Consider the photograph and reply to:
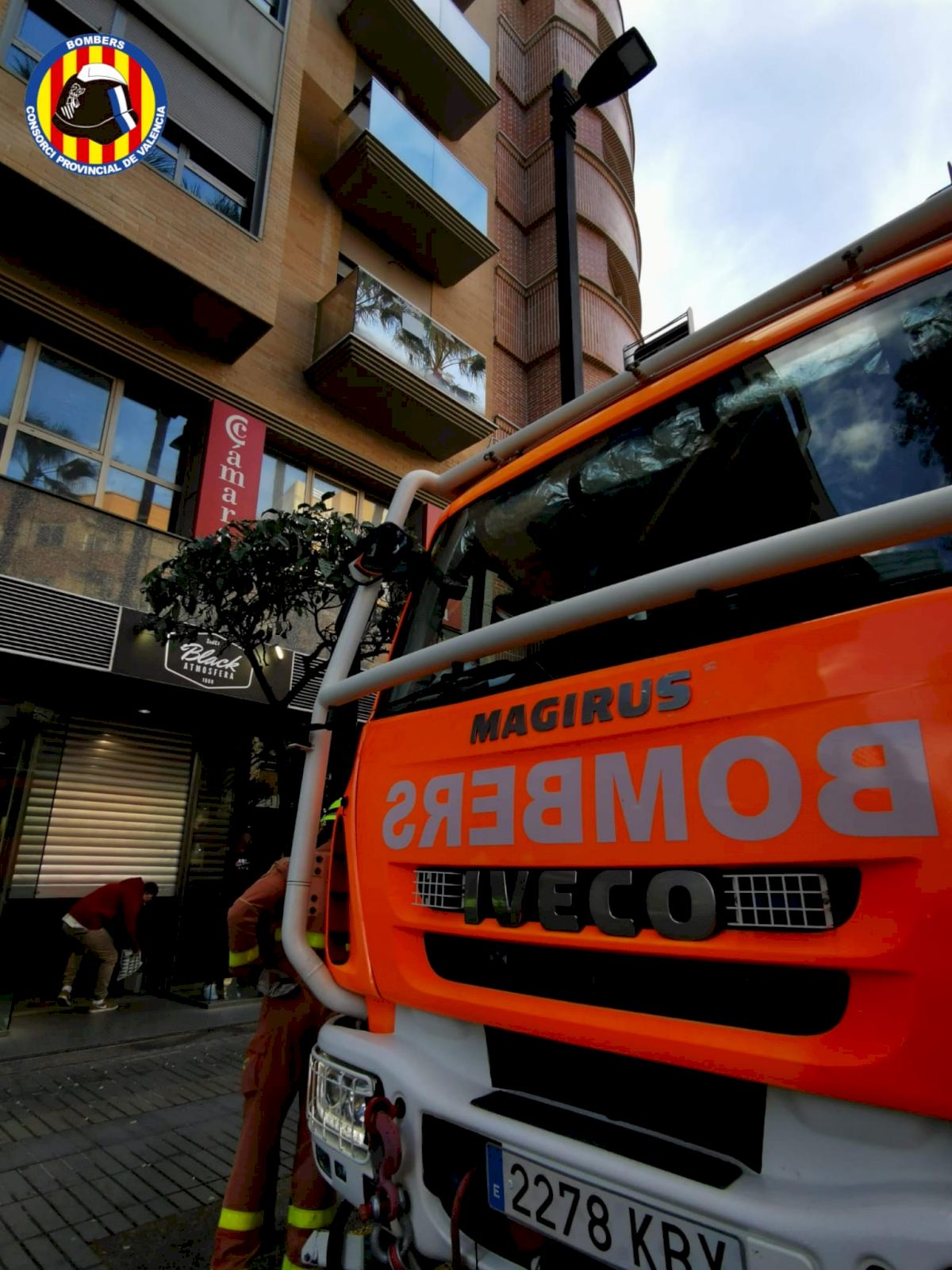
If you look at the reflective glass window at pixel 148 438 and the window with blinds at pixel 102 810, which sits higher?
the reflective glass window at pixel 148 438

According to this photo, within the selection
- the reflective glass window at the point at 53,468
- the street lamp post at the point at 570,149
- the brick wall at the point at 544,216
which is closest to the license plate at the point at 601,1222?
the street lamp post at the point at 570,149

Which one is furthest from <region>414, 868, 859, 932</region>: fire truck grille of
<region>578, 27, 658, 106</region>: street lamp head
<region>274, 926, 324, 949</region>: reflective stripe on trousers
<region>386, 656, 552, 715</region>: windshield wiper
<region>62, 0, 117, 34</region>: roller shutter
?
<region>62, 0, 117, 34</region>: roller shutter

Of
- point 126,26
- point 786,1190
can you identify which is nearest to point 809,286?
point 786,1190

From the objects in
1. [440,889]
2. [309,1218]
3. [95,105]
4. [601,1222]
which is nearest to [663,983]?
[601,1222]

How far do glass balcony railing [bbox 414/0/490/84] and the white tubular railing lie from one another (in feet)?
49.6

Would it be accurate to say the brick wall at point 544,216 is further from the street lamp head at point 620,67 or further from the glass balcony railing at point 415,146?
the street lamp head at point 620,67

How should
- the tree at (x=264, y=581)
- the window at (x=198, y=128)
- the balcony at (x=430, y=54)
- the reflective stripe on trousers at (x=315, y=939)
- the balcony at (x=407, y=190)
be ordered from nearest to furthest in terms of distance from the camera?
the reflective stripe on trousers at (x=315, y=939)
the tree at (x=264, y=581)
the window at (x=198, y=128)
the balcony at (x=407, y=190)
the balcony at (x=430, y=54)

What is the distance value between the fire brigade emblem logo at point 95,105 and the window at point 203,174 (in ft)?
1.26

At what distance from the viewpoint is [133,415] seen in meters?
9.42

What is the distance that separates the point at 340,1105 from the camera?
2.08m

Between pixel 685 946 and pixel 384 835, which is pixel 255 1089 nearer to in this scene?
pixel 384 835

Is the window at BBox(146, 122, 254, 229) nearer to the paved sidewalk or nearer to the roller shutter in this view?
the roller shutter

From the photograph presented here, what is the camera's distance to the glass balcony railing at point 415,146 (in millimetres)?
12256

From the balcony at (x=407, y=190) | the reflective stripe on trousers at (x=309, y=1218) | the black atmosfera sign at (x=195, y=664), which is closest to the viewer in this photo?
the reflective stripe on trousers at (x=309, y=1218)
